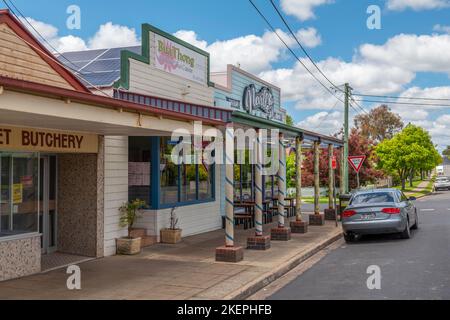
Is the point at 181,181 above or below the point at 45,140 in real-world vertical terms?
below

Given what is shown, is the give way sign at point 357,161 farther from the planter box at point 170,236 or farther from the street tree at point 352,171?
the street tree at point 352,171

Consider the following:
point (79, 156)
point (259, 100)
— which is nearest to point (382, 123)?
point (259, 100)

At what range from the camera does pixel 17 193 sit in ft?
32.3

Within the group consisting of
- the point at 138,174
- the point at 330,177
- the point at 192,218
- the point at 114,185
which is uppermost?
the point at 138,174

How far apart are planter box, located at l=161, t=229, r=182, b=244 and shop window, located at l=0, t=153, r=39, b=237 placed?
11.5 feet

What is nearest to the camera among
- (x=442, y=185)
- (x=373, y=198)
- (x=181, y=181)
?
(x=373, y=198)

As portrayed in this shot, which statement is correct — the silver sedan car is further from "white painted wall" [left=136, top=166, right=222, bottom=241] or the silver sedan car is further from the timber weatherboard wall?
the timber weatherboard wall

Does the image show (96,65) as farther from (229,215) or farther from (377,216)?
(377,216)

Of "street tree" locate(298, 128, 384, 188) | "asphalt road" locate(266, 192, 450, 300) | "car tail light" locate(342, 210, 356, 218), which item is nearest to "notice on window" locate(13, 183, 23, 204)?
"asphalt road" locate(266, 192, 450, 300)

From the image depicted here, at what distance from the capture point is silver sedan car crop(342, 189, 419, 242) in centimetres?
1316

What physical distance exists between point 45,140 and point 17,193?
3.68ft

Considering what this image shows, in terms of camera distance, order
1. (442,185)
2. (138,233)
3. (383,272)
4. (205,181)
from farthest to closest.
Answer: (442,185), (205,181), (138,233), (383,272)
